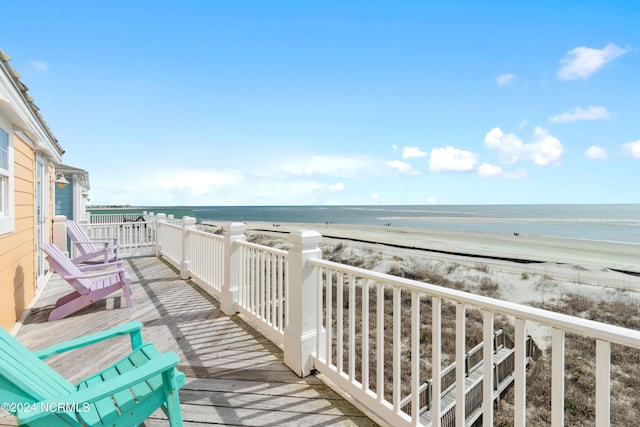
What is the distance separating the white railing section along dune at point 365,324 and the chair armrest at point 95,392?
981 mm

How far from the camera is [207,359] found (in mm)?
2793

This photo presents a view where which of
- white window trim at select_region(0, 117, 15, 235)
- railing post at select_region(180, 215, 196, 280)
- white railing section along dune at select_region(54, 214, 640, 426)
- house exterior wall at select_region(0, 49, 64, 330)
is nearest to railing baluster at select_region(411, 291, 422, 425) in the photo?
white railing section along dune at select_region(54, 214, 640, 426)

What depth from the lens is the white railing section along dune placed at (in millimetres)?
1145

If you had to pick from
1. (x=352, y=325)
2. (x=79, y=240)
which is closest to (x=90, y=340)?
(x=352, y=325)

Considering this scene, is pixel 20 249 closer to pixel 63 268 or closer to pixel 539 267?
pixel 63 268

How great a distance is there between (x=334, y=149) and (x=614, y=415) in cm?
1934

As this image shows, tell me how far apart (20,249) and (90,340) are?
3286mm

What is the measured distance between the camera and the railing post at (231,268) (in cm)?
391

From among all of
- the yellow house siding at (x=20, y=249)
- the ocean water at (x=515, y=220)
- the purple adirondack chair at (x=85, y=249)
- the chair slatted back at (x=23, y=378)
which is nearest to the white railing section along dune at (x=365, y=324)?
the chair slatted back at (x=23, y=378)

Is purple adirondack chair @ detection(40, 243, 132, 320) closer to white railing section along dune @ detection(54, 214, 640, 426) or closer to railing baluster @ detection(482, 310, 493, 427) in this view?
white railing section along dune @ detection(54, 214, 640, 426)

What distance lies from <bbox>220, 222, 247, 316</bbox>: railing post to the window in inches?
88.2

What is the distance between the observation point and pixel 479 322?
686 cm

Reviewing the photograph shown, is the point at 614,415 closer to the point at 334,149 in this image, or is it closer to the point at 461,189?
the point at 334,149

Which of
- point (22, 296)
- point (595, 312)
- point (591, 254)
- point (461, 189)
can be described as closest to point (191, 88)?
point (22, 296)
